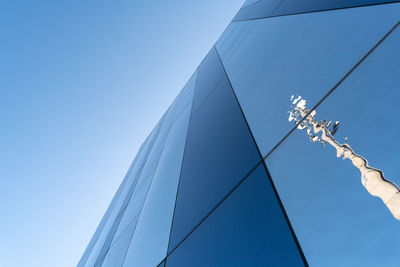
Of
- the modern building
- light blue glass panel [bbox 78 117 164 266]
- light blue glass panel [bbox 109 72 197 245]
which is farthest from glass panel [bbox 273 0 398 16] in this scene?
light blue glass panel [bbox 78 117 164 266]

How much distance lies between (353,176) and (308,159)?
0.36m

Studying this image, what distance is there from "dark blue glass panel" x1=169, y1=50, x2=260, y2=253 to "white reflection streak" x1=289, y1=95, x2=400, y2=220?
21.5 inches

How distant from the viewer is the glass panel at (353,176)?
1111 millimetres

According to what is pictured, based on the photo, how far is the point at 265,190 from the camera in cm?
189

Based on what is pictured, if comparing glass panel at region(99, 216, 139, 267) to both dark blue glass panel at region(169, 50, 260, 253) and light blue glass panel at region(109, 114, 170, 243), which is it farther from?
dark blue glass panel at region(169, 50, 260, 253)

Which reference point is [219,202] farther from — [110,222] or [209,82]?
[110,222]

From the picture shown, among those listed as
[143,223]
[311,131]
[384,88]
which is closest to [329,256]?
[311,131]

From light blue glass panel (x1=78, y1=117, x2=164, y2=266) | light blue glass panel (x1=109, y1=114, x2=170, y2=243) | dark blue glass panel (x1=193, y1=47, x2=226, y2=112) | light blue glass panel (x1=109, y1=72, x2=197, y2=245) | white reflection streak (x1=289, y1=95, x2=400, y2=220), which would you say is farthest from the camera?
light blue glass panel (x1=78, y1=117, x2=164, y2=266)

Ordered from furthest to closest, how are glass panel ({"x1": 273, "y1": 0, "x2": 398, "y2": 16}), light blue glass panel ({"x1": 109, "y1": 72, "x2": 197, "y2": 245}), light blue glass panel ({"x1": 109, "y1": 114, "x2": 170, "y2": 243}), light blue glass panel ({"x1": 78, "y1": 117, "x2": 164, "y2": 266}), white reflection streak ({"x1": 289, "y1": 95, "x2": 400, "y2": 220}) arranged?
light blue glass panel ({"x1": 78, "y1": 117, "x2": 164, "y2": 266})
light blue glass panel ({"x1": 109, "y1": 72, "x2": 197, "y2": 245})
light blue glass panel ({"x1": 109, "y1": 114, "x2": 170, "y2": 243})
glass panel ({"x1": 273, "y1": 0, "x2": 398, "y2": 16})
white reflection streak ({"x1": 289, "y1": 95, "x2": 400, "y2": 220})

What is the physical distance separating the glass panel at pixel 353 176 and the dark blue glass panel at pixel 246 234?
126 mm

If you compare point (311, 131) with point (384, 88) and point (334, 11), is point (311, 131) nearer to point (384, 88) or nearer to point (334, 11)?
point (384, 88)

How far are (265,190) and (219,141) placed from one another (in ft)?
4.52

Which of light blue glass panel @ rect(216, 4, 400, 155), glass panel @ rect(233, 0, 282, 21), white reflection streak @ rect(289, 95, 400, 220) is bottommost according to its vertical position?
white reflection streak @ rect(289, 95, 400, 220)

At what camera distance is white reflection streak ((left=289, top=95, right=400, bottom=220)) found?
1.11 m
